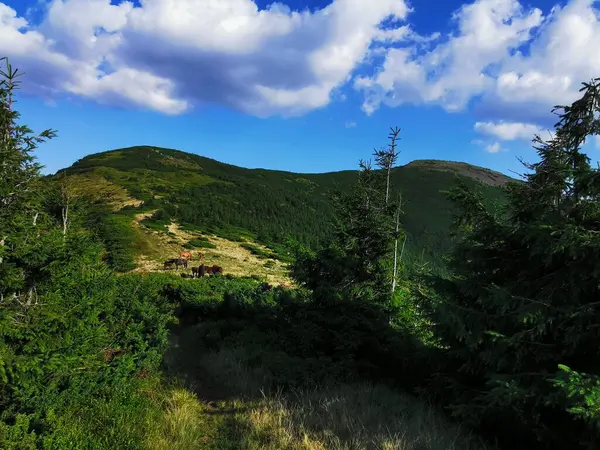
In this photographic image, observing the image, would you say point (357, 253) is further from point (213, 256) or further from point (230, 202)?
point (230, 202)

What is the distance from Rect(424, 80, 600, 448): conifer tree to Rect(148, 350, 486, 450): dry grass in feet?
2.22

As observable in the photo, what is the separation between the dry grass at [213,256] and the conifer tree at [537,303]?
29.2 m

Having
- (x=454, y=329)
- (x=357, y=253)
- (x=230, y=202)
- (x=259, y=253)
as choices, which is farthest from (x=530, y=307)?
(x=230, y=202)

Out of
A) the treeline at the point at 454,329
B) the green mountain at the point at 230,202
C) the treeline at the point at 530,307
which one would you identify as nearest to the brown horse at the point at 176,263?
the green mountain at the point at 230,202

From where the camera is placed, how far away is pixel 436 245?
128750 mm

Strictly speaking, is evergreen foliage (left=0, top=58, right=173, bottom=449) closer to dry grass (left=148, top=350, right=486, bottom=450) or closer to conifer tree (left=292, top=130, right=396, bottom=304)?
dry grass (left=148, top=350, right=486, bottom=450)

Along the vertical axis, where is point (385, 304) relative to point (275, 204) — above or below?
below

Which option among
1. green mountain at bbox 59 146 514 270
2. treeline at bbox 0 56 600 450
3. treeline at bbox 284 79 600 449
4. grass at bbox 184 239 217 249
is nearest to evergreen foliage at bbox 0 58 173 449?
treeline at bbox 0 56 600 450

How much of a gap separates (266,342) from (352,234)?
684cm

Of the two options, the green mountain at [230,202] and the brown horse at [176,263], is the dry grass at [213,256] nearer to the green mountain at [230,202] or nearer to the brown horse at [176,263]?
the brown horse at [176,263]

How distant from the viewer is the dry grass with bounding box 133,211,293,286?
3909 cm

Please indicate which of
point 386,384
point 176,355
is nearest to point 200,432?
point 386,384

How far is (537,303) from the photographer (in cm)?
447

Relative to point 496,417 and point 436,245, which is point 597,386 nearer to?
point 496,417
